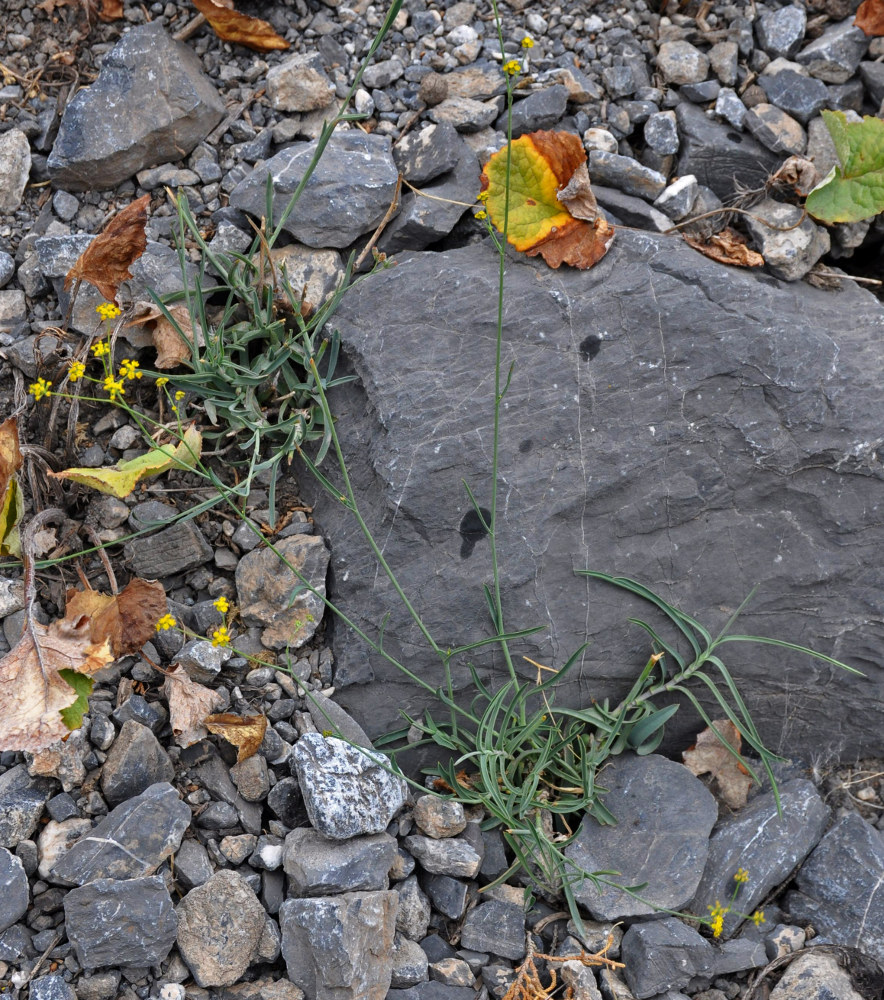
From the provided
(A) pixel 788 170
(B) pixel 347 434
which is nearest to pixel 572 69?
(A) pixel 788 170

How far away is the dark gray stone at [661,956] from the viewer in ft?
7.80

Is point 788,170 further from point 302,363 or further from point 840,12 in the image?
point 302,363

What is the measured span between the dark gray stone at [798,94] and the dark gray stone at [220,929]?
10.2ft

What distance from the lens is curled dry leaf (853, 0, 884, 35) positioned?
3369 mm

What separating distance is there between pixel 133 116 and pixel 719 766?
276 cm

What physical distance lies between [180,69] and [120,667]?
2.00 meters

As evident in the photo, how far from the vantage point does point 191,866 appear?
2.33 meters

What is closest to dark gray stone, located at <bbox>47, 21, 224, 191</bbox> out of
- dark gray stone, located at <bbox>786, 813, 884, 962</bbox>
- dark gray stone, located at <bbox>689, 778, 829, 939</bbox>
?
dark gray stone, located at <bbox>689, 778, 829, 939</bbox>

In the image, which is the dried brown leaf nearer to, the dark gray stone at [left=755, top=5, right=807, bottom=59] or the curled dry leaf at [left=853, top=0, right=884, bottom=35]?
the dark gray stone at [left=755, top=5, right=807, bottom=59]

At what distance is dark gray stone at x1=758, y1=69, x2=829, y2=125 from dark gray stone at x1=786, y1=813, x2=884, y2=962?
2.39m

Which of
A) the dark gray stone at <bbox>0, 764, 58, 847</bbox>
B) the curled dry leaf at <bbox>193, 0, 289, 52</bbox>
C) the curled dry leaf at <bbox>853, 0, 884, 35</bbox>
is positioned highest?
the curled dry leaf at <bbox>193, 0, 289, 52</bbox>

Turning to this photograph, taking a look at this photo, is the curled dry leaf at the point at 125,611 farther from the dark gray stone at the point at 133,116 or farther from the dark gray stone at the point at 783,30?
the dark gray stone at the point at 783,30

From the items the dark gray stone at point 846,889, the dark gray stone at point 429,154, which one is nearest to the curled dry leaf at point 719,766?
the dark gray stone at point 846,889

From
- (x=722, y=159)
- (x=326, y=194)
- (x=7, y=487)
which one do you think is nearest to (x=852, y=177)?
(x=722, y=159)
